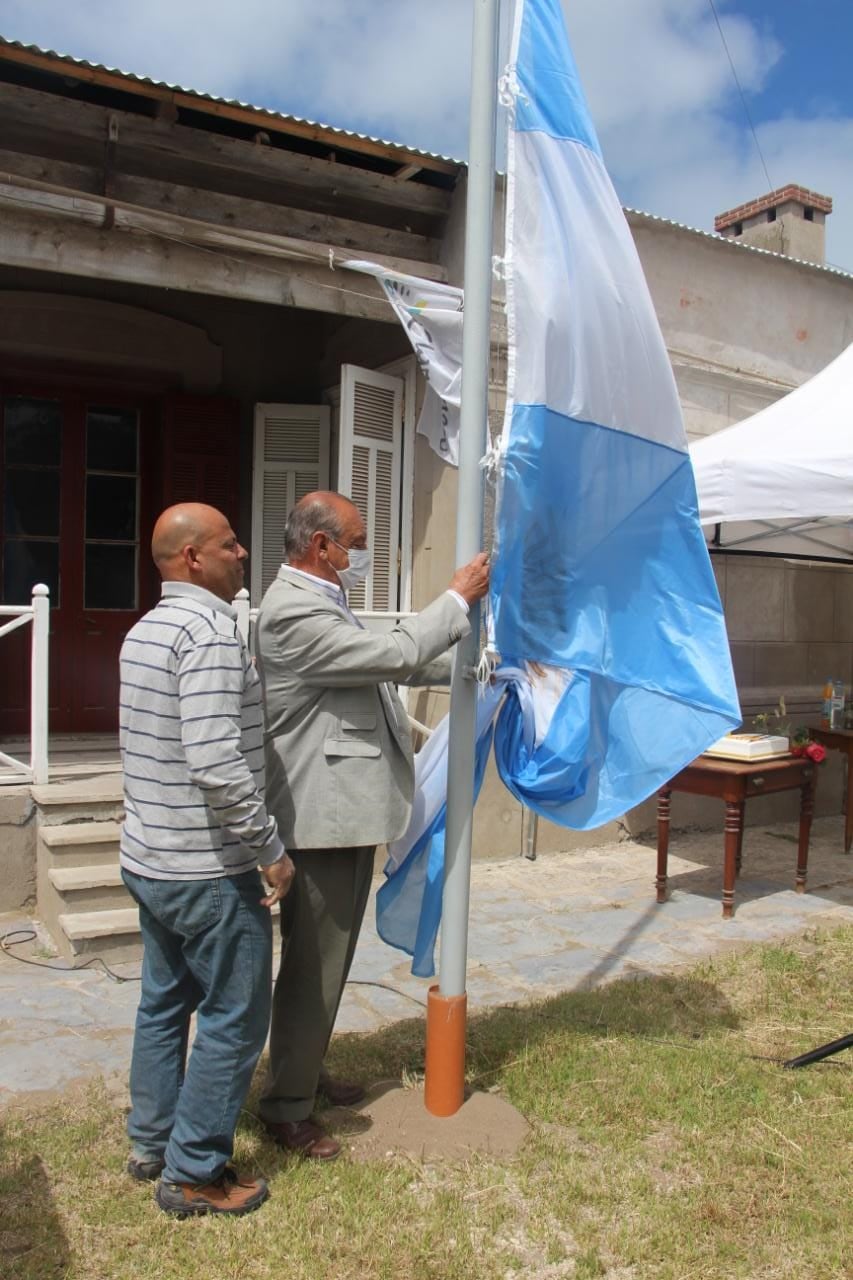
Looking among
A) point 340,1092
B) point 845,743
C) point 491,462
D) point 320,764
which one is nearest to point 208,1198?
point 340,1092

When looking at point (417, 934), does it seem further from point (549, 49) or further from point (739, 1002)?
point (549, 49)

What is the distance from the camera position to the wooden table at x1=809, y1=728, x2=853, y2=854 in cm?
691

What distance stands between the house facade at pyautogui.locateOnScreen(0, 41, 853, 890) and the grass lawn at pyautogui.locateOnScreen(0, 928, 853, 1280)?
10.3ft

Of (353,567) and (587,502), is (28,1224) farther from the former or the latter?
(587,502)

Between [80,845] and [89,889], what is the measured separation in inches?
12.2

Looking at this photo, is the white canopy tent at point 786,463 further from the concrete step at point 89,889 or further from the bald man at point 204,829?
the concrete step at point 89,889

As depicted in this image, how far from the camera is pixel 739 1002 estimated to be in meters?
4.34

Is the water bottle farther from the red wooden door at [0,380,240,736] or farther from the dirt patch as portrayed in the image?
the dirt patch

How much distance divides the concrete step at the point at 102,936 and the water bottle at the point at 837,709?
482 centimetres

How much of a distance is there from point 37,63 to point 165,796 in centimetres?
405

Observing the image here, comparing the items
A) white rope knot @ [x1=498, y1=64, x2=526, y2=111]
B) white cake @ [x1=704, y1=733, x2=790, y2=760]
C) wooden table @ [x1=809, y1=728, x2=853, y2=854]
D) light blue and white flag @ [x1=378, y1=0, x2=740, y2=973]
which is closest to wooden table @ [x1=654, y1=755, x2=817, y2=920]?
white cake @ [x1=704, y1=733, x2=790, y2=760]

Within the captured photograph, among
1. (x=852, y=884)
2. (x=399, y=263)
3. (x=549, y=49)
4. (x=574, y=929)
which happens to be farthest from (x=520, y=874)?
(x=549, y=49)

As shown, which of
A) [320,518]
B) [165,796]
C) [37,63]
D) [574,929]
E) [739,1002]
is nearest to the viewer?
[165,796]

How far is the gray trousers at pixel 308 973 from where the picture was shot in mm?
2996
